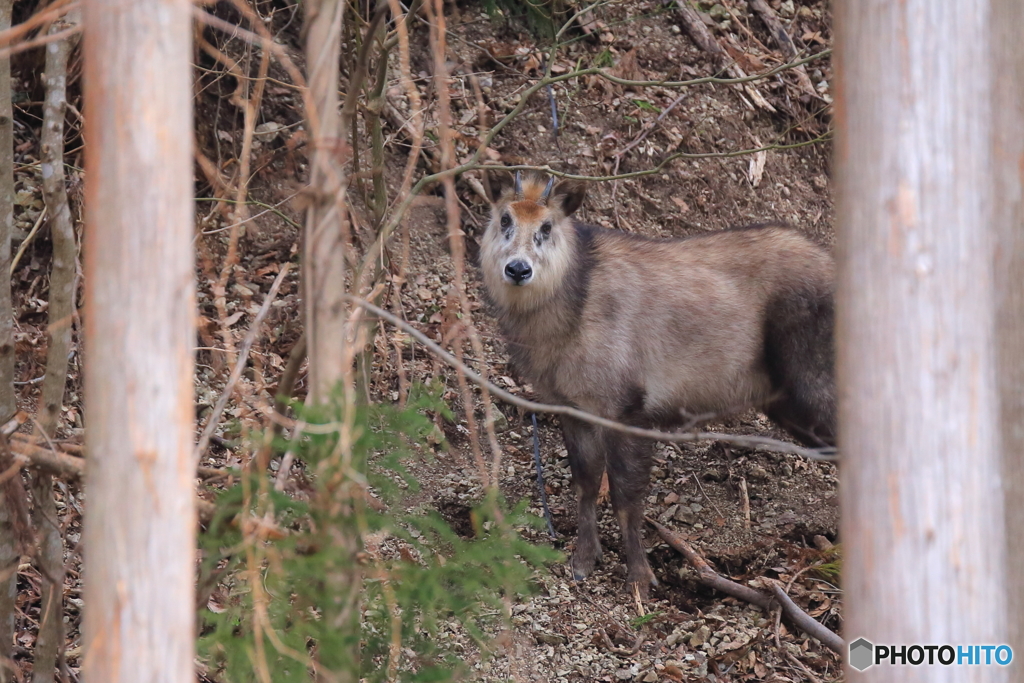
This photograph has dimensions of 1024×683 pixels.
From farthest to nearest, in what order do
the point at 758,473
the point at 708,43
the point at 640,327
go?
the point at 708,43, the point at 758,473, the point at 640,327

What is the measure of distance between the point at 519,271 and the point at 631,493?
1.37m

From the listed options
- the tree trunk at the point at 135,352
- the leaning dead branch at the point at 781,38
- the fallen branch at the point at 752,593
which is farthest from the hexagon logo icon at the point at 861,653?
the leaning dead branch at the point at 781,38

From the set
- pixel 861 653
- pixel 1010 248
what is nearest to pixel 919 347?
pixel 861 653

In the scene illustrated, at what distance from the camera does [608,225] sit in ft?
25.9

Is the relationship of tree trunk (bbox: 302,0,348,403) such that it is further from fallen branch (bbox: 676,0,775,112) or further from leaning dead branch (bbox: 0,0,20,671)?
fallen branch (bbox: 676,0,775,112)

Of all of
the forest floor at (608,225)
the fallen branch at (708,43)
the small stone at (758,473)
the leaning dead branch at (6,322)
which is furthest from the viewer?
the fallen branch at (708,43)

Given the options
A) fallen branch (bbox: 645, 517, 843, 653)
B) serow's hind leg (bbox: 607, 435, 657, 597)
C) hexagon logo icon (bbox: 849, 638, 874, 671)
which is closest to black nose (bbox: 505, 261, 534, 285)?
serow's hind leg (bbox: 607, 435, 657, 597)

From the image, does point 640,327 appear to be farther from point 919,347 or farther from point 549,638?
point 919,347

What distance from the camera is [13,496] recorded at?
3.34 metres

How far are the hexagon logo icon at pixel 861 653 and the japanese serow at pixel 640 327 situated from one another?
3.24 metres

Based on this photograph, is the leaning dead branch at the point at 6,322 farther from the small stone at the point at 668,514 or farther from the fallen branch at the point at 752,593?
the small stone at the point at 668,514

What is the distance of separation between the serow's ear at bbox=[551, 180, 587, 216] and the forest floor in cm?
74

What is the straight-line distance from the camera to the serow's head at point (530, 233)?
5.74 m

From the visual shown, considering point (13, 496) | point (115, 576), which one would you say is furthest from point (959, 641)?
point (13, 496)
